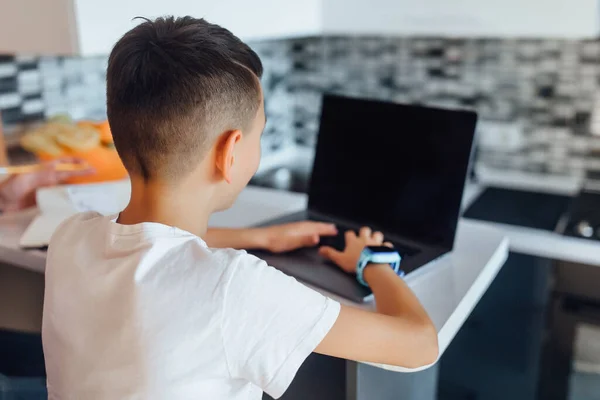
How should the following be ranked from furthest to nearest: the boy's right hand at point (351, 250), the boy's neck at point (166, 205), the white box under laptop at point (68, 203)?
the white box under laptop at point (68, 203) → the boy's right hand at point (351, 250) → the boy's neck at point (166, 205)

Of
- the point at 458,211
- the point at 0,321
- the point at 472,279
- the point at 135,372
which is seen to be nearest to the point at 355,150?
the point at 458,211

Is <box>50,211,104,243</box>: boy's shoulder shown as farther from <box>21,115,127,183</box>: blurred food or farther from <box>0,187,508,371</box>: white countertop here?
<box>21,115,127,183</box>: blurred food

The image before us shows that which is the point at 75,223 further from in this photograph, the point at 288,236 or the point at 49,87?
the point at 49,87

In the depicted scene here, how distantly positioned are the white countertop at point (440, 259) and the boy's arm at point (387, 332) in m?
0.05

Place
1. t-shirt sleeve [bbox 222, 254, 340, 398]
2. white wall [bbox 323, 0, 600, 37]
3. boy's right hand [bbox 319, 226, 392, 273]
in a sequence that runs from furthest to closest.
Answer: white wall [bbox 323, 0, 600, 37] → boy's right hand [bbox 319, 226, 392, 273] → t-shirt sleeve [bbox 222, 254, 340, 398]

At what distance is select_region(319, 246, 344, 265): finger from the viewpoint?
46.0 inches

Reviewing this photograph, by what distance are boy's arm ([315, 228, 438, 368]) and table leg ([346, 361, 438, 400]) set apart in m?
0.13

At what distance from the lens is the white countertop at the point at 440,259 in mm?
1064

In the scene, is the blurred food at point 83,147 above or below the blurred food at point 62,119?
below

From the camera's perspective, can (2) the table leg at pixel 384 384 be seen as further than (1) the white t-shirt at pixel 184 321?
Yes

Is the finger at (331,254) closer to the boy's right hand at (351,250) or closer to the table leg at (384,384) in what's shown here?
the boy's right hand at (351,250)

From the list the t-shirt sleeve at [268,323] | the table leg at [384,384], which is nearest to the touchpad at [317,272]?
the table leg at [384,384]

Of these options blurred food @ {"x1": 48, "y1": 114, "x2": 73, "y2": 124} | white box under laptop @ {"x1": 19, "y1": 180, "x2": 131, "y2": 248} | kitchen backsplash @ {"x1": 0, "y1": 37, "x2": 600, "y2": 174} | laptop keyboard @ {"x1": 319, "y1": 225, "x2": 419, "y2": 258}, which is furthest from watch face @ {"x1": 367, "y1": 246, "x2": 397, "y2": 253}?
kitchen backsplash @ {"x1": 0, "y1": 37, "x2": 600, "y2": 174}

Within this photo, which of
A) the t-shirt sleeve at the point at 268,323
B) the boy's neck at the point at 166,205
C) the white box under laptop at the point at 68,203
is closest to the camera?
the t-shirt sleeve at the point at 268,323
